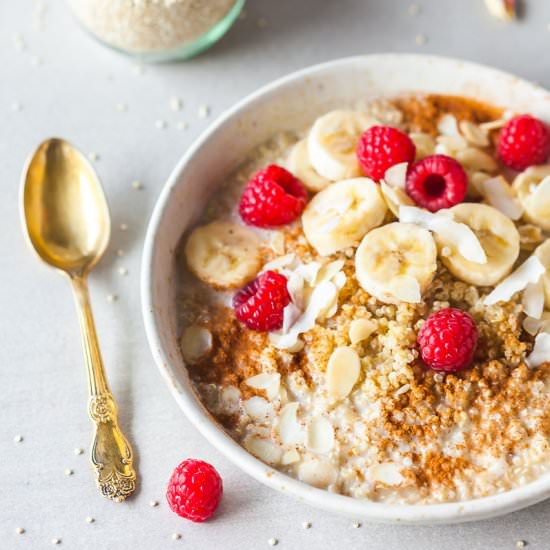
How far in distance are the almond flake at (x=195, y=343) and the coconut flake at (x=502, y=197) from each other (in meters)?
0.47

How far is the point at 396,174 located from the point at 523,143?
224mm

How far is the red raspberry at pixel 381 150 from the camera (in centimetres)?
139

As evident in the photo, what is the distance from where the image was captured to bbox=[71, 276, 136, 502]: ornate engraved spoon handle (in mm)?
1348

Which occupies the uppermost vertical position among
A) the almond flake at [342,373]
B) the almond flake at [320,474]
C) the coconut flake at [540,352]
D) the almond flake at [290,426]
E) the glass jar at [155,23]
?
the glass jar at [155,23]

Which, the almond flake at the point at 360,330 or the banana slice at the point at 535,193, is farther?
the banana slice at the point at 535,193

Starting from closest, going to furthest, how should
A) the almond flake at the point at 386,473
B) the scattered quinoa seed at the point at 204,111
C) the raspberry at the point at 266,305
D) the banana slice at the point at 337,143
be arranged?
the almond flake at the point at 386,473, the raspberry at the point at 266,305, the banana slice at the point at 337,143, the scattered quinoa seed at the point at 204,111

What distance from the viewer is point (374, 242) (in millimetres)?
1338

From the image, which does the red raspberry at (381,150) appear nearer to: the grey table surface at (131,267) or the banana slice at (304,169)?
the banana slice at (304,169)

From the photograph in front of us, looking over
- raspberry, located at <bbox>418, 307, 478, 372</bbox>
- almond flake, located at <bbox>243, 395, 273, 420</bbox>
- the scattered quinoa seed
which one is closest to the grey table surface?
the scattered quinoa seed

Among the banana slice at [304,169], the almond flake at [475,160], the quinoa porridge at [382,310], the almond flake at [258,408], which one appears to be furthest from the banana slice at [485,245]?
the almond flake at [258,408]

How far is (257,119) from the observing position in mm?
1517

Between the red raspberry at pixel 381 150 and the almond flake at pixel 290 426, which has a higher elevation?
the red raspberry at pixel 381 150

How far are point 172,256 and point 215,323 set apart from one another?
132mm

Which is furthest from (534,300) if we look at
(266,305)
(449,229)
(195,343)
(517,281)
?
(195,343)
